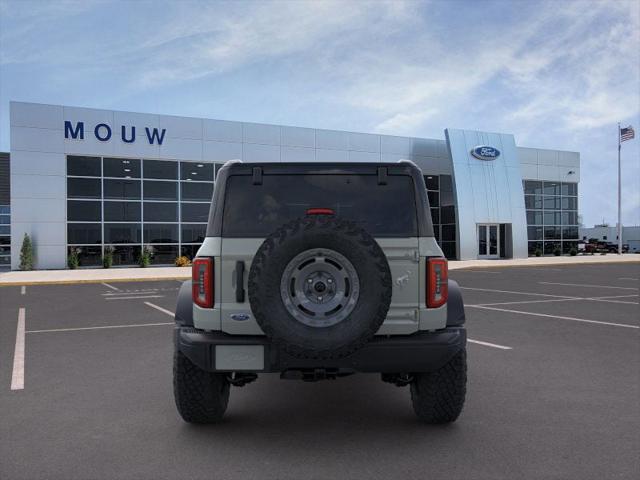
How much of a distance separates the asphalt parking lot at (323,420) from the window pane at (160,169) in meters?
19.7

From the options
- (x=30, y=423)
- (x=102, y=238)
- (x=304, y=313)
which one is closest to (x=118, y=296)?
(x=30, y=423)

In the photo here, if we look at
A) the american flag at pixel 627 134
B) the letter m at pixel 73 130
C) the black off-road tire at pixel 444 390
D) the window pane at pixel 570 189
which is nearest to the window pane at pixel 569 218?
the window pane at pixel 570 189

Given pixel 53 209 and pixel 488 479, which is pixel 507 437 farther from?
pixel 53 209

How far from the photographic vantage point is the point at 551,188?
37531 millimetres

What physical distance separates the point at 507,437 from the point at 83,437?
3.13m

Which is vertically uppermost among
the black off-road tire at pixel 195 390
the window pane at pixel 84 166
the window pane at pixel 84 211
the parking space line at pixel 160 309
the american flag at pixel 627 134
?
the american flag at pixel 627 134

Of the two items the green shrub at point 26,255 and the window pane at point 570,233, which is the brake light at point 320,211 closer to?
the green shrub at point 26,255

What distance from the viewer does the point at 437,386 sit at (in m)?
3.77

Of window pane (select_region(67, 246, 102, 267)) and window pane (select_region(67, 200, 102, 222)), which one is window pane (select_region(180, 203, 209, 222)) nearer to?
window pane (select_region(67, 200, 102, 222))

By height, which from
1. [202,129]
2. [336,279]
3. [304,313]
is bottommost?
[304,313]

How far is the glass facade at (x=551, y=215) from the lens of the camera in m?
36.7

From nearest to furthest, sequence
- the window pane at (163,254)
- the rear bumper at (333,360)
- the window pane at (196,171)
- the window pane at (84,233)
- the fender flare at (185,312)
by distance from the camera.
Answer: the rear bumper at (333,360), the fender flare at (185,312), the window pane at (84,233), the window pane at (163,254), the window pane at (196,171)

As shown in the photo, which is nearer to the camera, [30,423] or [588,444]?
[588,444]

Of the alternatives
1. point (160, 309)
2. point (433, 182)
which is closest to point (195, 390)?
point (160, 309)
